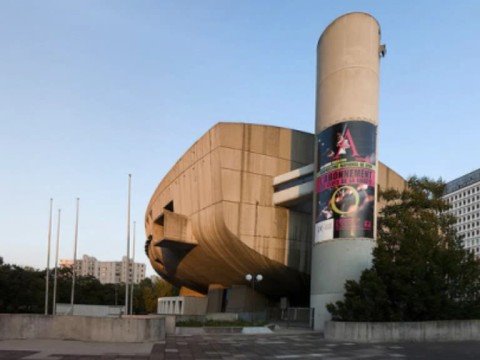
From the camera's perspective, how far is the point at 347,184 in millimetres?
34031

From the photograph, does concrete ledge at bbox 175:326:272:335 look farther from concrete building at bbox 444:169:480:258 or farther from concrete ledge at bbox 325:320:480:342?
concrete building at bbox 444:169:480:258

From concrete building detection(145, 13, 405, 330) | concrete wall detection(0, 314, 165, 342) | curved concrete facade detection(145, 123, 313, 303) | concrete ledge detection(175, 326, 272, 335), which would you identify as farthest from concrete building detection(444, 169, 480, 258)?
concrete wall detection(0, 314, 165, 342)

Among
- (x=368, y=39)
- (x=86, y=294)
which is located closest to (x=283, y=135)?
(x=368, y=39)

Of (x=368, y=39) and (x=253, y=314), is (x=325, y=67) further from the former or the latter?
(x=253, y=314)

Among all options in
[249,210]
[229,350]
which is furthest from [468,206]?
[229,350]

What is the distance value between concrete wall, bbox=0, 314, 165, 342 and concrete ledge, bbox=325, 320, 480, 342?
369 inches

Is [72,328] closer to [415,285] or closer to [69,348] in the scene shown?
[69,348]

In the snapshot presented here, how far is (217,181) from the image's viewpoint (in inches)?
1730

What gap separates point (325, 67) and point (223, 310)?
93.2 ft

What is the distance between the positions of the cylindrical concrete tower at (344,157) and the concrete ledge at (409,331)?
27.5 ft

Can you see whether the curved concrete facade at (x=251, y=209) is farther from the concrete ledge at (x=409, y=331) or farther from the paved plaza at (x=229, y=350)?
the paved plaza at (x=229, y=350)

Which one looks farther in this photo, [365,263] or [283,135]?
[283,135]

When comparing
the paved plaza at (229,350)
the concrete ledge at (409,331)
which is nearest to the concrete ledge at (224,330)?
the concrete ledge at (409,331)

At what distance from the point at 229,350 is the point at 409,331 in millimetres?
9269
